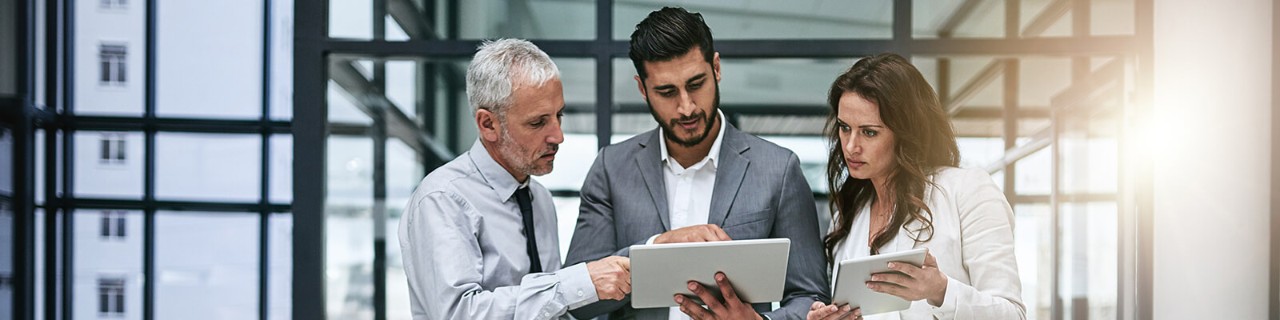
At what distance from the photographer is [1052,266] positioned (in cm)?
550

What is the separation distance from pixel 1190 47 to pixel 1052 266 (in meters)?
1.45

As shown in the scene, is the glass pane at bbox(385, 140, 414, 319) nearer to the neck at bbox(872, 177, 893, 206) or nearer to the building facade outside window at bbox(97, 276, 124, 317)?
the neck at bbox(872, 177, 893, 206)

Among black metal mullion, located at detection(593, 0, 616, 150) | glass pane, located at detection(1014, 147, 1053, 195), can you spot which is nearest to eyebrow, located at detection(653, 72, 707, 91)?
black metal mullion, located at detection(593, 0, 616, 150)

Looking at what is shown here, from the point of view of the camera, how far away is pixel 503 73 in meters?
2.63

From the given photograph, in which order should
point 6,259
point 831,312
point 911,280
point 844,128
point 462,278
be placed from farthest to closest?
point 6,259, point 844,128, point 462,278, point 831,312, point 911,280

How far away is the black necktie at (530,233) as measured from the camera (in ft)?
9.02

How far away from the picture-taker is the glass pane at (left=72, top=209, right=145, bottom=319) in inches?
286

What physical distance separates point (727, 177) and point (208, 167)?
551 centimetres

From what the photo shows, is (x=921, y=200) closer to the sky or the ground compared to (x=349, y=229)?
closer to the sky

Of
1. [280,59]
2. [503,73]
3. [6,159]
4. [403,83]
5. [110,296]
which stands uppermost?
[280,59]

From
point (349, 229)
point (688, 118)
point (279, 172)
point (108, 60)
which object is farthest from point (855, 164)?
point (108, 60)

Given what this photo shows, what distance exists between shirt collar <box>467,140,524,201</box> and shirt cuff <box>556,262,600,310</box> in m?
0.30

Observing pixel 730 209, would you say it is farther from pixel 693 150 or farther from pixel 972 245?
pixel 972 245

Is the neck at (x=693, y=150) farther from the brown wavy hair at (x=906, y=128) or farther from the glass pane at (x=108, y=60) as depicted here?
the glass pane at (x=108, y=60)
